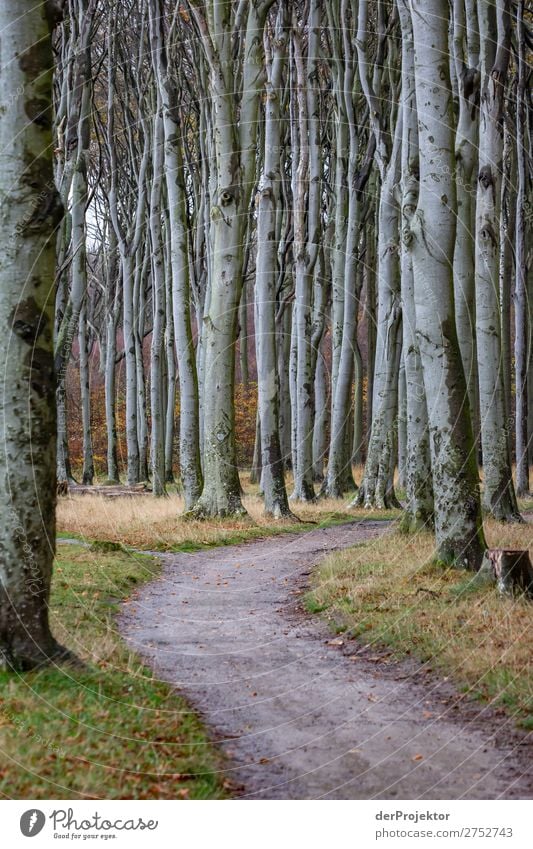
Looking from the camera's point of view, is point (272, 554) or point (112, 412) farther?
point (112, 412)

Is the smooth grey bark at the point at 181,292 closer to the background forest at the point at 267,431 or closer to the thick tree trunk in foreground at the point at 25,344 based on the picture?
the background forest at the point at 267,431

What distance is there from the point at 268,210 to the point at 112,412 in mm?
11387

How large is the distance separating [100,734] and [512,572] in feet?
13.8

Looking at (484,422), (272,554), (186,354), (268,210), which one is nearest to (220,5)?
(268,210)

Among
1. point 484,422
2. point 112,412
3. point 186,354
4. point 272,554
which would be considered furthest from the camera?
point 112,412

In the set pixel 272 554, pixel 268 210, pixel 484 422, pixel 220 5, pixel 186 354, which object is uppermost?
pixel 220 5

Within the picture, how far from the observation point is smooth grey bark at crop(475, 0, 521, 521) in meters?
12.3

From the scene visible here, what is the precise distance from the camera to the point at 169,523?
13.3 meters

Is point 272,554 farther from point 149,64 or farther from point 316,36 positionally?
point 149,64

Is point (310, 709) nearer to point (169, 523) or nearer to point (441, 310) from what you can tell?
point (441, 310)

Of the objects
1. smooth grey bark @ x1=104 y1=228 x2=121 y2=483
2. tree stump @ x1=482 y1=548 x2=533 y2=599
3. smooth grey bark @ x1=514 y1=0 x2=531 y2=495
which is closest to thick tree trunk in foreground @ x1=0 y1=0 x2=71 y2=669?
tree stump @ x1=482 y1=548 x2=533 y2=599

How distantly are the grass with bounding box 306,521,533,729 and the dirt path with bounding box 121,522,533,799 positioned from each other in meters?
0.21

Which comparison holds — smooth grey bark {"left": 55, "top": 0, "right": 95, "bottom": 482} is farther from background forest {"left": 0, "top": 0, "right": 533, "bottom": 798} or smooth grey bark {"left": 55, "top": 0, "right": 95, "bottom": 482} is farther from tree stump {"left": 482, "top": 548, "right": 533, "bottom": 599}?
Result: tree stump {"left": 482, "top": 548, "right": 533, "bottom": 599}

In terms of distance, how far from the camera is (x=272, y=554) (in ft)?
37.2
